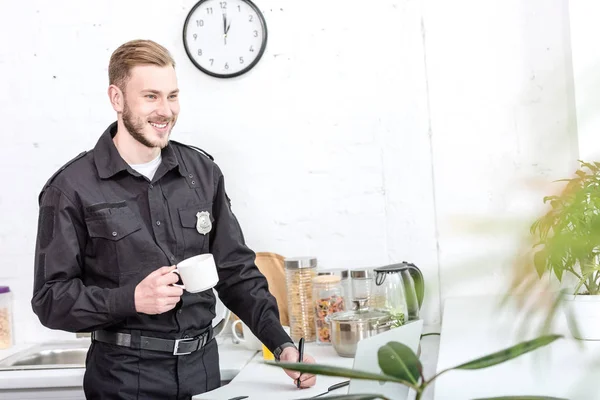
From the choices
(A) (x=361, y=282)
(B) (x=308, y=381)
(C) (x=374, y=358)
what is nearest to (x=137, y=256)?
(B) (x=308, y=381)

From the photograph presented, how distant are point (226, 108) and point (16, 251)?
95 centimetres

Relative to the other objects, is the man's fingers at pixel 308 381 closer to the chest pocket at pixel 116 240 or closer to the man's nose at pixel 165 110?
the chest pocket at pixel 116 240

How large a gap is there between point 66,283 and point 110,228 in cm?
18

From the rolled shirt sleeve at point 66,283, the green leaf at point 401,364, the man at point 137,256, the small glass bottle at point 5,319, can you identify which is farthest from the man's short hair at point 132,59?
the green leaf at point 401,364

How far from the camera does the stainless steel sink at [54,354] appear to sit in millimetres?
2619

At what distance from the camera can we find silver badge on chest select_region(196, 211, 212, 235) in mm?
2129

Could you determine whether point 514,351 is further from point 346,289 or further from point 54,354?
point 54,354

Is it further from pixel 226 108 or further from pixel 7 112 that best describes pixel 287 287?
pixel 7 112

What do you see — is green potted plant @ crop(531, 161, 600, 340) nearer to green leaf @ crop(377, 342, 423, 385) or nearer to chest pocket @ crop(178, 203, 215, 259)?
green leaf @ crop(377, 342, 423, 385)

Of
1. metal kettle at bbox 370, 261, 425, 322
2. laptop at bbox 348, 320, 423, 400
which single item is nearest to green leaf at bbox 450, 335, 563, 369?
laptop at bbox 348, 320, 423, 400

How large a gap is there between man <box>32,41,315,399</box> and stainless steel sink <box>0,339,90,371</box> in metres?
0.65

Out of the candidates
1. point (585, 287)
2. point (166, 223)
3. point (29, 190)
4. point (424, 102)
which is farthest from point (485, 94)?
point (29, 190)

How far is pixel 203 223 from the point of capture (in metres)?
2.14

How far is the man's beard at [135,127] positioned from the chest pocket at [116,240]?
20 cm
